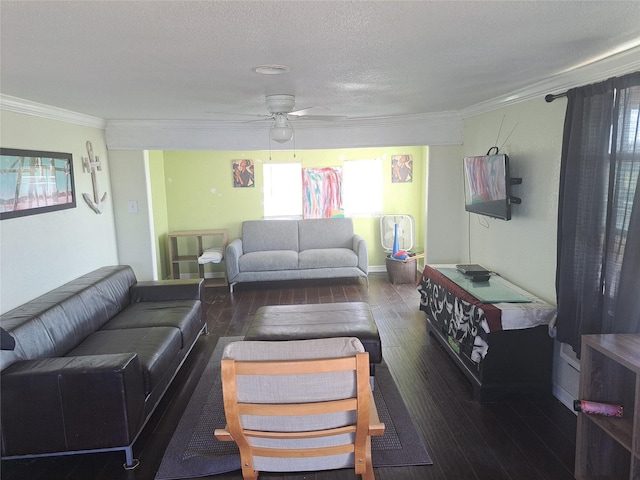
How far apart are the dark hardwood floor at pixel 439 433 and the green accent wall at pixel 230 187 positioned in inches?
107

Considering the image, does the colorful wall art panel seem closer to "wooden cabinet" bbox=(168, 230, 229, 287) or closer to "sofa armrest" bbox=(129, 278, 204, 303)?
"wooden cabinet" bbox=(168, 230, 229, 287)

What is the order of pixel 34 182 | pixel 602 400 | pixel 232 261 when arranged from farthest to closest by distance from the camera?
1. pixel 232 261
2. pixel 34 182
3. pixel 602 400

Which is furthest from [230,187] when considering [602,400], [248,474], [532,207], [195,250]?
[602,400]

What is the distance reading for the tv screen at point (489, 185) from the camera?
11.1 feet

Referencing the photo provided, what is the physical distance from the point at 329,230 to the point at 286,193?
2.83 ft

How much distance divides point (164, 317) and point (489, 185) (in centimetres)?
282

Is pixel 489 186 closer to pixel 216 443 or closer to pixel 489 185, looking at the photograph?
pixel 489 185

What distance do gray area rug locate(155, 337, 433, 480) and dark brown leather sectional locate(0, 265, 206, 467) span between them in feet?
0.76

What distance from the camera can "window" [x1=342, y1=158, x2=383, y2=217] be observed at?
657 centimetres

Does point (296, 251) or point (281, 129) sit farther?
A: point (296, 251)

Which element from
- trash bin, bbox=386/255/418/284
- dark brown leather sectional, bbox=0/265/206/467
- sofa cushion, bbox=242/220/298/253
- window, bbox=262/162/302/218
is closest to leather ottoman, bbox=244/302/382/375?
dark brown leather sectional, bbox=0/265/206/467

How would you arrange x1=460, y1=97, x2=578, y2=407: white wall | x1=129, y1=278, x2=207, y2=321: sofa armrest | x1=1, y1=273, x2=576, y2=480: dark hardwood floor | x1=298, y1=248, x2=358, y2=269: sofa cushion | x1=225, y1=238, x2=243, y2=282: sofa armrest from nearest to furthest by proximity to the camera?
x1=1, y1=273, x2=576, y2=480: dark hardwood floor → x1=460, y1=97, x2=578, y2=407: white wall → x1=129, y1=278, x2=207, y2=321: sofa armrest → x1=225, y1=238, x2=243, y2=282: sofa armrest → x1=298, y1=248, x2=358, y2=269: sofa cushion

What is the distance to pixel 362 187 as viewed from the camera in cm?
662

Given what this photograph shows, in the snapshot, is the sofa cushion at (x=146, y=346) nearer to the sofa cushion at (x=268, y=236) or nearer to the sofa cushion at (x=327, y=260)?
the sofa cushion at (x=327, y=260)
